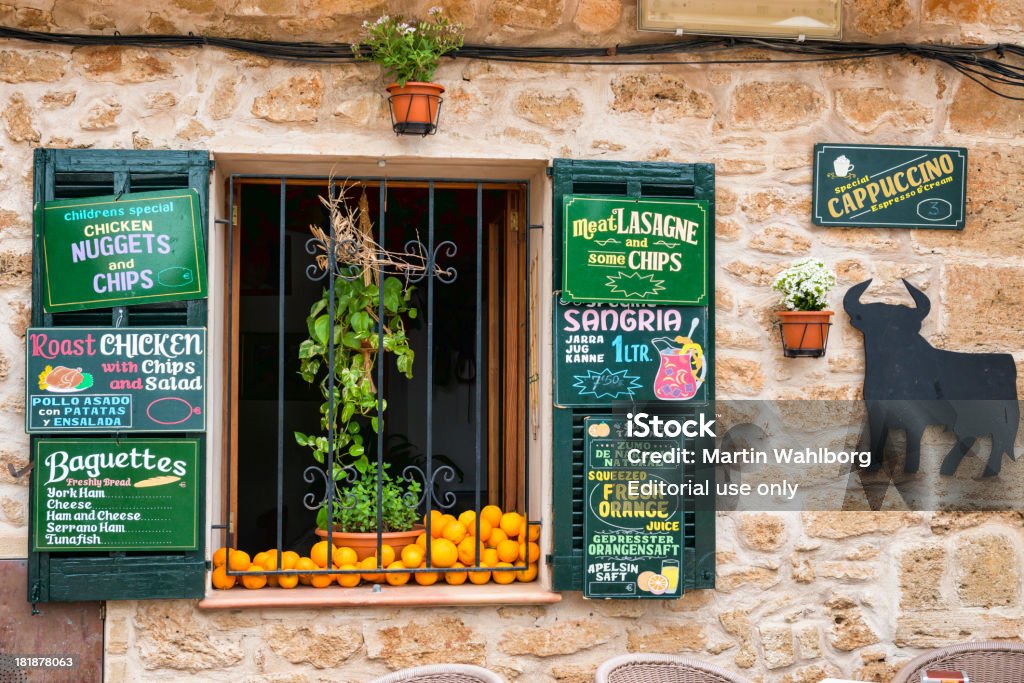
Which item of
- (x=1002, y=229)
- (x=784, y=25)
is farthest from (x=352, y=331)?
(x=1002, y=229)

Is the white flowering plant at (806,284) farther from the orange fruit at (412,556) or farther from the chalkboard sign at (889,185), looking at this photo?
the orange fruit at (412,556)

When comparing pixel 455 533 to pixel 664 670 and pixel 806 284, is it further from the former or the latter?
pixel 806 284

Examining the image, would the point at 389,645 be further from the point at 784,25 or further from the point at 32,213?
the point at 784,25

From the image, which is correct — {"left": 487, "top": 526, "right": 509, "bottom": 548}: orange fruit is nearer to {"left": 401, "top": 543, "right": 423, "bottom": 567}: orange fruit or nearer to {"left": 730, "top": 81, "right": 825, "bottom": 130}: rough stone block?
{"left": 401, "top": 543, "right": 423, "bottom": 567}: orange fruit

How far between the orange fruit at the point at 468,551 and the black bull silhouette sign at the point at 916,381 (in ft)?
5.48

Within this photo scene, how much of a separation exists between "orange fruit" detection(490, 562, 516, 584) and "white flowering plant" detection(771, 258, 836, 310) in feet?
5.05

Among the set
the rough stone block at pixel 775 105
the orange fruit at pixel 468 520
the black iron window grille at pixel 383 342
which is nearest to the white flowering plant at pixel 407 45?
the black iron window grille at pixel 383 342

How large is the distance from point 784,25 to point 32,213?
3016mm

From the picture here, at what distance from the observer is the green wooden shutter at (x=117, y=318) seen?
408cm

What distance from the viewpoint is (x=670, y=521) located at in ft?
14.2

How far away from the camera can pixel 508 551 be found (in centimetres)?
442

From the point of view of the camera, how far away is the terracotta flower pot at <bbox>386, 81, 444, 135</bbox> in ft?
13.5

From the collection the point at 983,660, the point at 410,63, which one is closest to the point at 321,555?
the point at 410,63

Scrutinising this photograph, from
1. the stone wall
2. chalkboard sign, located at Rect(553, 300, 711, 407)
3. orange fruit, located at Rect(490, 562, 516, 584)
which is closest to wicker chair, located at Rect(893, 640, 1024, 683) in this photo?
the stone wall
